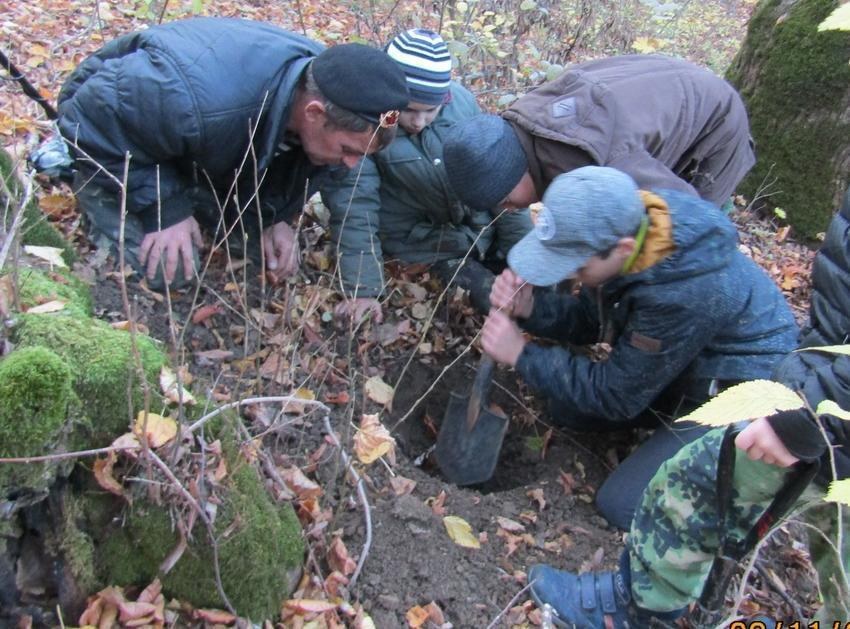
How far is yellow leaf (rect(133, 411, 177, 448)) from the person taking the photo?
179 cm

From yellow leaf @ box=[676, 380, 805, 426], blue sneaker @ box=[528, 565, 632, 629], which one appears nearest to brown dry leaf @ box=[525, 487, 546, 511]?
blue sneaker @ box=[528, 565, 632, 629]

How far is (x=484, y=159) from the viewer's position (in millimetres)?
3064

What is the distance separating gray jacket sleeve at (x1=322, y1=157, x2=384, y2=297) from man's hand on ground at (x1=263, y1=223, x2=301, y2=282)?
25cm

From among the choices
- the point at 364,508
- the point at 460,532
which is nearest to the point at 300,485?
the point at 364,508

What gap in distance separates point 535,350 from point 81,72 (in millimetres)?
2451

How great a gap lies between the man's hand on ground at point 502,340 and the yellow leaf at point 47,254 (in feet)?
5.69

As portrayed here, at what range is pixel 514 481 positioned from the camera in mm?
3527

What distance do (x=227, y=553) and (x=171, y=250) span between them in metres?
1.62

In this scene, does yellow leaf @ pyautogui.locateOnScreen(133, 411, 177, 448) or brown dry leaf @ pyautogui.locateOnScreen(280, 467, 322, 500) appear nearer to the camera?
yellow leaf @ pyautogui.locateOnScreen(133, 411, 177, 448)

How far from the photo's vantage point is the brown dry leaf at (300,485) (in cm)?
243

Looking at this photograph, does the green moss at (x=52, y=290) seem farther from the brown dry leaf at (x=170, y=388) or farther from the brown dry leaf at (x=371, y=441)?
the brown dry leaf at (x=371, y=441)

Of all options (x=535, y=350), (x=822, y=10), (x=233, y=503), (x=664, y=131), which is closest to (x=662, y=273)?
(x=535, y=350)

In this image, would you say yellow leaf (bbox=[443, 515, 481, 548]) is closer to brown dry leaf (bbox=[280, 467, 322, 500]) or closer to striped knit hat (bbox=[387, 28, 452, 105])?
brown dry leaf (bbox=[280, 467, 322, 500])
